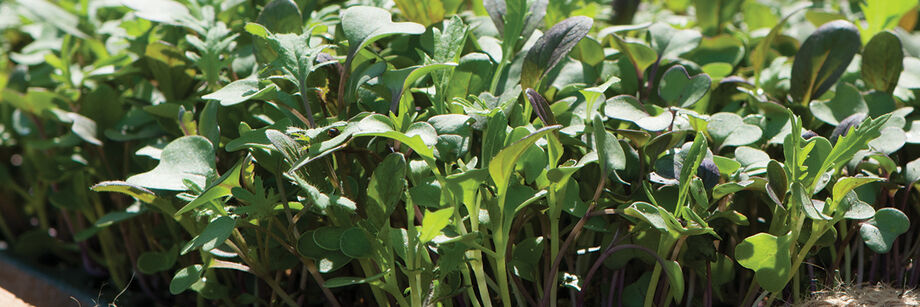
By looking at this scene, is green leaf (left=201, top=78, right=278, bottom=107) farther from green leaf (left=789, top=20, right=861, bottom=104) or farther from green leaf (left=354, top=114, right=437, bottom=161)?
green leaf (left=789, top=20, right=861, bottom=104)

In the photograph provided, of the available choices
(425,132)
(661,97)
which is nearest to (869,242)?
(661,97)

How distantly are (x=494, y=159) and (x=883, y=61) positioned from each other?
0.53 metres

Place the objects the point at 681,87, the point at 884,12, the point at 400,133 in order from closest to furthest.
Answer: the point at 400,133 < the point at 681,87 < the point at 884,12

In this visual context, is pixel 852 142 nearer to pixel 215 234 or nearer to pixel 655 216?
pixel 655 216

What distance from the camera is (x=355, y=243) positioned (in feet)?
1.94

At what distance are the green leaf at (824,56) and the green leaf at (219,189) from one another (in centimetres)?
59

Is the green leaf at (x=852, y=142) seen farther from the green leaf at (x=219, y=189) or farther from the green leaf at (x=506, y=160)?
the green leaf at (x=219, y=189)

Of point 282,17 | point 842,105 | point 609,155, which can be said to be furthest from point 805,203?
point 282,17

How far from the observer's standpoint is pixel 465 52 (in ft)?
2.58

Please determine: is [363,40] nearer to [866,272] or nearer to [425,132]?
[425,132]

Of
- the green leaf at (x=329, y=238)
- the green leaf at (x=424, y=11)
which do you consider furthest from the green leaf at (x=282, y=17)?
the green leaf at (x=329, y=238)

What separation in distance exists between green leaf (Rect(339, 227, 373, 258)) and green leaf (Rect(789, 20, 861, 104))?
0.52 meters

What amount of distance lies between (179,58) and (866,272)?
0.84m

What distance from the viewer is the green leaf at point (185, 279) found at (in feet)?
2.11
